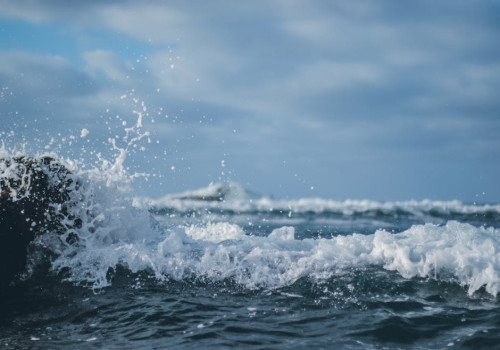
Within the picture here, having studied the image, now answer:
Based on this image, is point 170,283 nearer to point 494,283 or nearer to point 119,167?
point 119,167

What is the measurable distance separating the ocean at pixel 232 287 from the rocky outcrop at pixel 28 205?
0.17 feet

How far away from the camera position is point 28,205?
6.66 metres

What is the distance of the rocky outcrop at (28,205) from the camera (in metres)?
6.38

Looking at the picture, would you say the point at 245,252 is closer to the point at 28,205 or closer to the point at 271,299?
the point at 271,299

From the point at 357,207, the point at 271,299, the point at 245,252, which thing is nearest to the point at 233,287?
the point at 271,299

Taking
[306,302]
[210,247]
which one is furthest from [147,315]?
[210,247]

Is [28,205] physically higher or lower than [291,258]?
higher

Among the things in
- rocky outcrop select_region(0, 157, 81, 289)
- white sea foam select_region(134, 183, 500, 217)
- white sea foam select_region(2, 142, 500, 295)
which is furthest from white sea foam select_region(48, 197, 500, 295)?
white sea foam select_region(134, 183, 500, 217)

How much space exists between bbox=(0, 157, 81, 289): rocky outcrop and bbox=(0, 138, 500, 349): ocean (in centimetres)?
5

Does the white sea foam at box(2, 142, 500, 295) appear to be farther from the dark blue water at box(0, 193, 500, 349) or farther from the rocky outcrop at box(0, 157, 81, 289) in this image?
the rocky outcrop at box(0, 157, 81, 289)

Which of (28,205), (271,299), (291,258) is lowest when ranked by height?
(271,299)

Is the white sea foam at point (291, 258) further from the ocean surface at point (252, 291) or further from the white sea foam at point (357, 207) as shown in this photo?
the white sea foam at point (357, 207)

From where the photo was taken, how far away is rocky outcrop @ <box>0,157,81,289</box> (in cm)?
638

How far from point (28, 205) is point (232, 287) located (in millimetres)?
3608
